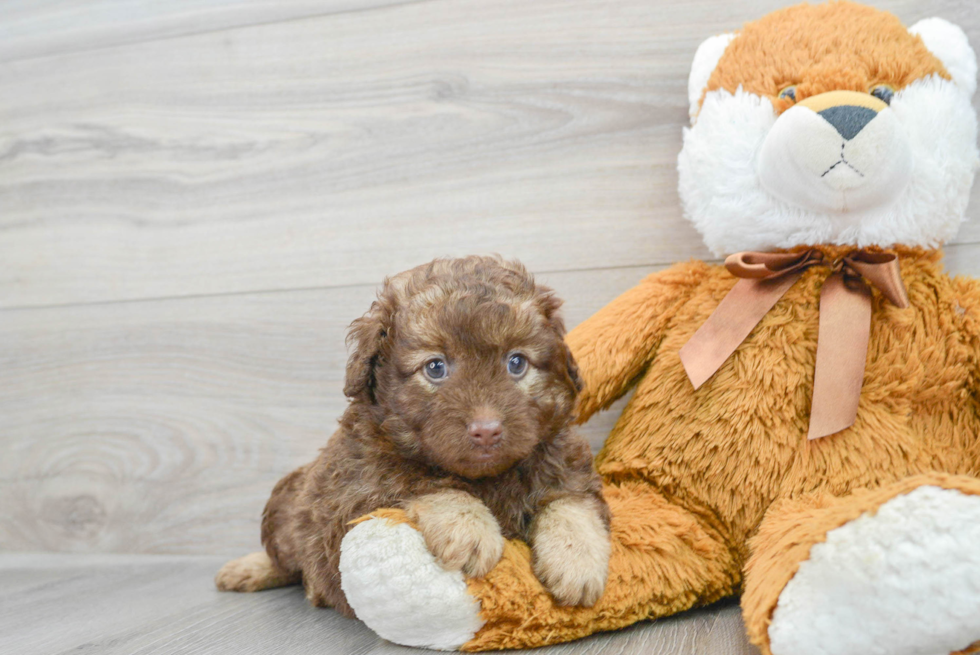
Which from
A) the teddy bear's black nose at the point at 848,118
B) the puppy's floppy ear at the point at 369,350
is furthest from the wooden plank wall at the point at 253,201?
the puppy's floppy ear at the point at 369,350

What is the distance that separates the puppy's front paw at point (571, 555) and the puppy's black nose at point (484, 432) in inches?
7.7

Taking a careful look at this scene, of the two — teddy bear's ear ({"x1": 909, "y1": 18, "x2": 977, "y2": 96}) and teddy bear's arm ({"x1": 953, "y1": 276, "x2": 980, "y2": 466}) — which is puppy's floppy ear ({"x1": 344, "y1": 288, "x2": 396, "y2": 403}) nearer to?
Answer: teddy bear's arm ({"x1": 953, "y1": 276, "x2": 980, "y2": 466})

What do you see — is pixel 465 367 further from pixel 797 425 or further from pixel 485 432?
pixel 797 425

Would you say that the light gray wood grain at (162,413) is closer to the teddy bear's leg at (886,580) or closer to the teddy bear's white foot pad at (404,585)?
the teddy bear's white foot pad at (404,585)

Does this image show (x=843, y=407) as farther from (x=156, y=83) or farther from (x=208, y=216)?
(x=156, y=83)

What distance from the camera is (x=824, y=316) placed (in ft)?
4.53

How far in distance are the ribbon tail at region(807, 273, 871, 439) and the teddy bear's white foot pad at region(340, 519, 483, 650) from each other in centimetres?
66

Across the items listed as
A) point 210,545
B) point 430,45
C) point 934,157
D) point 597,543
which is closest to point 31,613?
point 210,545

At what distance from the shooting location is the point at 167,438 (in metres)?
2.16

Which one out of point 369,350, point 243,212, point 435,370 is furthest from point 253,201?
point 435,370

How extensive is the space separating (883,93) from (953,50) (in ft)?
0.70

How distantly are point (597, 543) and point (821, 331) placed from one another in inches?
21.6

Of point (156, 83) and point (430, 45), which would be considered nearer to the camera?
point (430, 45)

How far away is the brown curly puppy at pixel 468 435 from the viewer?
3.83 feet
